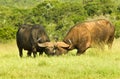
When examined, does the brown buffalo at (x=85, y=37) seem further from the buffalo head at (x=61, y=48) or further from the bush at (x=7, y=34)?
the bush at (x=7, y=34)

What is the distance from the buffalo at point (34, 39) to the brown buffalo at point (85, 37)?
531 millimetres

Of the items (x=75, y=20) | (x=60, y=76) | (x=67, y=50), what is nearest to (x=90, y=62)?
(x=60, y=76)

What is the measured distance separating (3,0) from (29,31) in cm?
9376

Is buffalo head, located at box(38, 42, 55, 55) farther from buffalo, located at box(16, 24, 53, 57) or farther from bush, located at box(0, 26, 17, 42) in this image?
bush, located at box(0, 26, 17, 42)

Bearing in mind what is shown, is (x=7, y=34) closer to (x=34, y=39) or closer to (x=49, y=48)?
(x=34, y=39)

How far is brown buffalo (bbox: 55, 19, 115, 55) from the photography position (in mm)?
13492

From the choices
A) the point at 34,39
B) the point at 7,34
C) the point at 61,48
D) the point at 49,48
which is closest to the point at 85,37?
the point at 61,48

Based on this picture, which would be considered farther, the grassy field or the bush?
the bush

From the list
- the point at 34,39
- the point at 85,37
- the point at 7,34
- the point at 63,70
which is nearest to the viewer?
the point at 63,70

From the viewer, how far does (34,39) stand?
1423 centimetres

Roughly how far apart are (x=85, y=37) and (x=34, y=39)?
6.68 feet

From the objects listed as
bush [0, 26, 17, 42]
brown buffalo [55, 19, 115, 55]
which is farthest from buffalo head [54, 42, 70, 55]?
bush [0, 26, 17, 42]

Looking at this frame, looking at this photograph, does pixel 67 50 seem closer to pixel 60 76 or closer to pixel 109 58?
pixel 109 58

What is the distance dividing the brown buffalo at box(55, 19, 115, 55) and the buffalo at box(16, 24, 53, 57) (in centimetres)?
53
